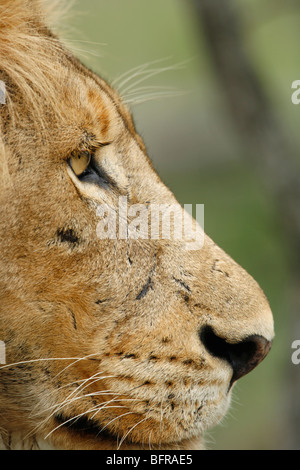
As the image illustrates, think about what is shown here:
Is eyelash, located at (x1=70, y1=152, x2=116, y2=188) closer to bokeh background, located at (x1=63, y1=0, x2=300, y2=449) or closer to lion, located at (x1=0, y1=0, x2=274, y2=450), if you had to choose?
lion, located at (x1=0, y1=0, x2=274, y2=450)

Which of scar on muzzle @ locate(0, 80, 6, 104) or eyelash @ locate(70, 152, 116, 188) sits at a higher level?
scar on muzzle @ locate(0, 80, 6, 104)

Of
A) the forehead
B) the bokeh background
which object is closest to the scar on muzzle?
the forehead

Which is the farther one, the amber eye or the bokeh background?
the bokeh background

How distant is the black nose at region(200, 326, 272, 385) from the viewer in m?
2.78

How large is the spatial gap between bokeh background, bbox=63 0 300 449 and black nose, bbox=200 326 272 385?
2378mm

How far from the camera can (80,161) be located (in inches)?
110

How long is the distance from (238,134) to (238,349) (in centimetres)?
263

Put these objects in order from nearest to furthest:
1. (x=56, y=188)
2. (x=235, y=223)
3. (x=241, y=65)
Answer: (x=56, y=188), (x=241, y=65), (x=235, y=223)

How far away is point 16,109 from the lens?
2.68 meters

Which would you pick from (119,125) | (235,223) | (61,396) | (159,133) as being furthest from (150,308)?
(235,223)

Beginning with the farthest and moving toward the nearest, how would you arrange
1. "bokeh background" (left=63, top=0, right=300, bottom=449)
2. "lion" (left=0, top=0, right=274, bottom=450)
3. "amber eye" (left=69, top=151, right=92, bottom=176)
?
"bokeh background" (left=63, top=0, right=300, bottom=449) < "amber eye" (left=69, top=151, right=92, bottom=176) < "lion" (left=0, top=0, right=274, bottom=450)

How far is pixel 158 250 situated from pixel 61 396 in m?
0.66

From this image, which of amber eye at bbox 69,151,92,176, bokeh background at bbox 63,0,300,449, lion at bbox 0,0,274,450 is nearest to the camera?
lion at bbox 0,0,274,450

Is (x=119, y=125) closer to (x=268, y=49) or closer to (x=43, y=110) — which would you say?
(x=43, y=110)
